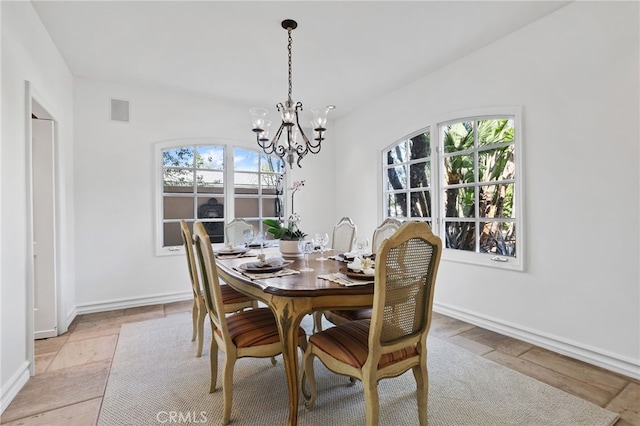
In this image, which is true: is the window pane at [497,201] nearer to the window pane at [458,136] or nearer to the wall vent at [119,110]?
the window pane at [458,136]

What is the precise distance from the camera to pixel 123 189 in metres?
3.96

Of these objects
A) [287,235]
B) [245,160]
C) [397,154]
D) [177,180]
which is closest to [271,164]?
[245,160]

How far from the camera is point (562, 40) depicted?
259cm

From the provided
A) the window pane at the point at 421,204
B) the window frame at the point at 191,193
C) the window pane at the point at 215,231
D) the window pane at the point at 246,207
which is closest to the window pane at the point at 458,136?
the window pane at the point at 421,204

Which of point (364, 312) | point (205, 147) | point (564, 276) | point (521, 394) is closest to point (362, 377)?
point (364, 312)

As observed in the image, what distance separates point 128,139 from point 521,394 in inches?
181

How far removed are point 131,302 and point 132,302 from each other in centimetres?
1

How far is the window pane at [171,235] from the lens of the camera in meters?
4.27

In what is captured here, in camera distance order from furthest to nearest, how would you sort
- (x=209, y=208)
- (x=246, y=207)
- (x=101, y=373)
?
(x=246, y=207) < (x=209, y=208) < (x=101, y=373)

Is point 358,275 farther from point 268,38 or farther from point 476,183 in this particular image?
point 268,38

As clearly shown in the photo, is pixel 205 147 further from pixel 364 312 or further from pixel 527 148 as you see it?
pixel 527 148

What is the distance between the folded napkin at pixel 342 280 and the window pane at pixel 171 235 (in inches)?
119

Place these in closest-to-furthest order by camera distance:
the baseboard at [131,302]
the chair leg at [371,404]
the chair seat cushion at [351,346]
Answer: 1. the chair leg at [371,404]
2. the chair seat cushion at [351,346]
3. the baseboard at [131,302]

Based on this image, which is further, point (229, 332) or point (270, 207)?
point (270, 207)
